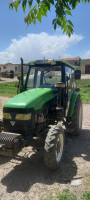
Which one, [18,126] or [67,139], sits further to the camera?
[67,139]

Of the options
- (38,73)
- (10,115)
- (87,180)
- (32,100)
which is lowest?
(87,180)

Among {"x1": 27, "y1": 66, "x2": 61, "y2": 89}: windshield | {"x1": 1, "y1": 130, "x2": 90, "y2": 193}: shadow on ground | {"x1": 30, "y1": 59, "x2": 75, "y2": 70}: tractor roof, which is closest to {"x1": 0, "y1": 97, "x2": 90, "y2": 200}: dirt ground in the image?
{"x1": 1, "y1": 130, "x2": 90, "y2": 193}: shadow on ground

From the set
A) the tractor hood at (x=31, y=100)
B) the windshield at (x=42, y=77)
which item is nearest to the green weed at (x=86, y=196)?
the tractor hood at (x=31, y=100)

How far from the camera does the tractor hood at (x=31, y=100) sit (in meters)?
4.34

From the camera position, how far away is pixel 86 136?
682cm

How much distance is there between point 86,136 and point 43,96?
2583mm

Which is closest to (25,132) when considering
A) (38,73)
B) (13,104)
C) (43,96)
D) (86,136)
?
(13,104)

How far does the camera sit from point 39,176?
4.25 meters

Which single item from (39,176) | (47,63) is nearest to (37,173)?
(39,176)

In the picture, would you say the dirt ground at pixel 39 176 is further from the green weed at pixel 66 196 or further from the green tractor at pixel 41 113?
the green tractor at pixel 41 113

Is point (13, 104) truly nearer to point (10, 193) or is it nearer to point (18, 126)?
point (18, 126)

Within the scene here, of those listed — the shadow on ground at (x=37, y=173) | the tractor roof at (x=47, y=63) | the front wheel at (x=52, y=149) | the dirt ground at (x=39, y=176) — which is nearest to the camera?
the dirt ground at (x=39, y=176)

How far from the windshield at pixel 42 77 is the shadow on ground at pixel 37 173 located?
1.83m

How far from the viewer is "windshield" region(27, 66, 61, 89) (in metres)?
5.95
